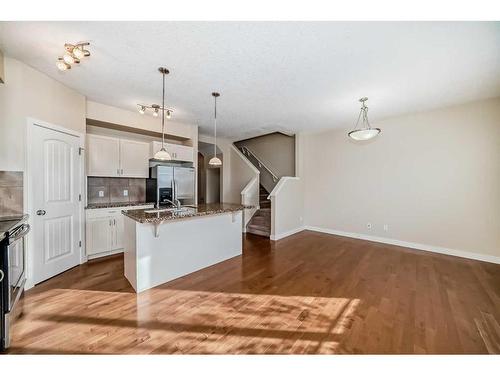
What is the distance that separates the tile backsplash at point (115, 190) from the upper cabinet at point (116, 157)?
288 millimetres

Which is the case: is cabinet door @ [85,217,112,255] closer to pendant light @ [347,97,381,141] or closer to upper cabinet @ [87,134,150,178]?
upper cabinet @ [87,134,150,178]

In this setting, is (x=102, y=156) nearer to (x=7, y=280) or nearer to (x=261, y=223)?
(x=7, y=280)

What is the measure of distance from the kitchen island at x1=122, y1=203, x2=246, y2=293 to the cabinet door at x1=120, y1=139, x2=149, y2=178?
1527 mm

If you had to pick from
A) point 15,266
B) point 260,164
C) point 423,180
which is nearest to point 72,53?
point 15,266

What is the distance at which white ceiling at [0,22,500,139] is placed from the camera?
6.10 ft

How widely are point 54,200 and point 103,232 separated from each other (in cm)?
95

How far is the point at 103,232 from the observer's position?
3555 millimetres

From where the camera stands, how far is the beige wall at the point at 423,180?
11.4ft

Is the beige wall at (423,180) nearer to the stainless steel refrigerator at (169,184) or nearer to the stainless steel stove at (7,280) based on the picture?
the stainless steel refrigerator at (169,184)

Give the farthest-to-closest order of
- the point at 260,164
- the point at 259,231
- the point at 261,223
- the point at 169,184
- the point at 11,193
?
the point at 260,164, the point at 261,223, the point at 259,231, the point at 169,184, the point at 11,193

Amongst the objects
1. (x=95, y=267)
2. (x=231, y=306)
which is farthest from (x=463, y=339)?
(x=95, y=267)

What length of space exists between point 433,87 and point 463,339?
10.4ft

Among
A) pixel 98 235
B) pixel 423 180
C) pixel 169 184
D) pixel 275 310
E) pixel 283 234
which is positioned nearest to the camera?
pixel 275 310
